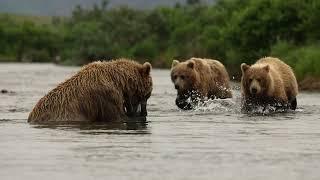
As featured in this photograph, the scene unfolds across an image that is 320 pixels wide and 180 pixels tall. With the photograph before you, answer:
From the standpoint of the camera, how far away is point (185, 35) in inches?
3964

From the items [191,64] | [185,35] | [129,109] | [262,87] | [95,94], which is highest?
[185,35]

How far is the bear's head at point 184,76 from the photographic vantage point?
22016mm

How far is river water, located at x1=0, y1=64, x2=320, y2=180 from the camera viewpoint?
10500 mm

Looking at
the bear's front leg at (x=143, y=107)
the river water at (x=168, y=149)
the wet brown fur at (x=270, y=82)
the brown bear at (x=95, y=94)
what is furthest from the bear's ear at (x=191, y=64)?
the brown bear at (x=95, y=94)

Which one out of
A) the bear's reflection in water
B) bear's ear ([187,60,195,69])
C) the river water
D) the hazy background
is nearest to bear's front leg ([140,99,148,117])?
the river water

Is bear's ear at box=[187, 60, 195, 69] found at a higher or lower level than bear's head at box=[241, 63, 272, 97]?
higher

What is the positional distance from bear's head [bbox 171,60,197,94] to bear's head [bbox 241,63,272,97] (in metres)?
1.45

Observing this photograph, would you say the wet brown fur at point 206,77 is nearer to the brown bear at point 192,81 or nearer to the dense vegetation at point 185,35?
the brown bear at point 192,81

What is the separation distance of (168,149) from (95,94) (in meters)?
4.16

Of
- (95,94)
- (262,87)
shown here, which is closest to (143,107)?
(95,94)

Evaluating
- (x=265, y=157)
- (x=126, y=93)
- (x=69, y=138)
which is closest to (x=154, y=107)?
(x=126, y=93)

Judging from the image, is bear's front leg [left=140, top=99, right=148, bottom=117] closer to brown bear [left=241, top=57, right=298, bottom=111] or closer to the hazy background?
brown bear [left=241, top=57, right=298, bottom=111]

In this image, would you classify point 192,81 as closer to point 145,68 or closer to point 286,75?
point 286,75

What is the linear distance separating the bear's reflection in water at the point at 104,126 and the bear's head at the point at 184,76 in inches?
187
